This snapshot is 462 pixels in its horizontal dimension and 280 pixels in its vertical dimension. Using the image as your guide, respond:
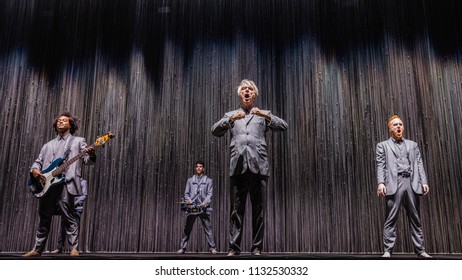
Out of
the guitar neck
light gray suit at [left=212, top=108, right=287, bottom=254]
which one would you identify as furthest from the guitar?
light gray suit at [left=212, top=108, right=287, bottom=254]

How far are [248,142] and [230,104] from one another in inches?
118

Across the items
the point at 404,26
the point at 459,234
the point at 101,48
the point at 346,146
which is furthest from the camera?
the point at 101,48

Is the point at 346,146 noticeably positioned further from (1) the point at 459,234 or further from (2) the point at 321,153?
(1) the point at 459,234

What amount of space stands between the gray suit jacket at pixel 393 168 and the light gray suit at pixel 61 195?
9.14 ft

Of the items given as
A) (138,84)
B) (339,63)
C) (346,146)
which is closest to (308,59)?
(339,63)

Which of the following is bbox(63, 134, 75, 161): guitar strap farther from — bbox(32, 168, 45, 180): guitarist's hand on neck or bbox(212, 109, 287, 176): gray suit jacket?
bbox(212, 109, 287, 176): gray suit jacket

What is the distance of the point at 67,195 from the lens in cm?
357

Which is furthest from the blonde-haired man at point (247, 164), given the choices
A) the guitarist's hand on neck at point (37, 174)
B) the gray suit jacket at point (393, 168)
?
the guitarist's hand on neck at point (37, 174)

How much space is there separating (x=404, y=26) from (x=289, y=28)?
1.79 metres

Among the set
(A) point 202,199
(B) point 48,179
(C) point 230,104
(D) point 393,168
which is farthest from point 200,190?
(D) point 393,168

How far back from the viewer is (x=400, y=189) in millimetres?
3713

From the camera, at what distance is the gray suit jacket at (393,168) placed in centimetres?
373

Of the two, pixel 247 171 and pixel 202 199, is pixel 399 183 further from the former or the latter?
pixel 202 199

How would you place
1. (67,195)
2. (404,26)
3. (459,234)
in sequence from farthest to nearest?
(404,26)
(459,234)
(67,195)
